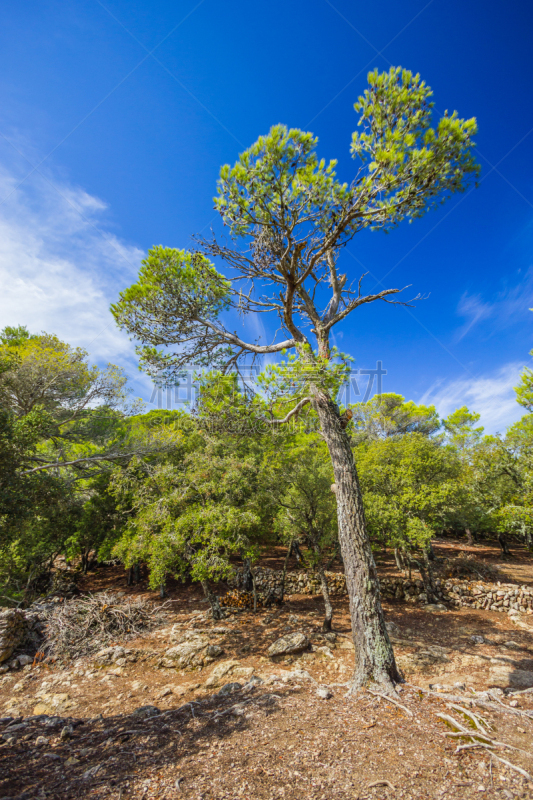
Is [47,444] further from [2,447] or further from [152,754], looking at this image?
[152,754]

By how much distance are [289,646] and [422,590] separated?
343 inches

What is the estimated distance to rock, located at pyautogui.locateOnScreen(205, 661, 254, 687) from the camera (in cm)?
661

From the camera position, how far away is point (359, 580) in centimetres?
489

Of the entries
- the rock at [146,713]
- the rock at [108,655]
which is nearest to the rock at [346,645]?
the rock at [146,713]

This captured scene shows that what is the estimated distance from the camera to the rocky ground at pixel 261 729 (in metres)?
2.62

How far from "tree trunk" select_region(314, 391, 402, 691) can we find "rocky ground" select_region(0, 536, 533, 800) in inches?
13.0

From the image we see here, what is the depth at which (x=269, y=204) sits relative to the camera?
5.49m

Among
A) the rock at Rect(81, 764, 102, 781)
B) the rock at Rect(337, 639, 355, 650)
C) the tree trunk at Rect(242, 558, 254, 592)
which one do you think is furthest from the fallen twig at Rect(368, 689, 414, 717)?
the tree trunk at Rect(242, 558, 254, 592)

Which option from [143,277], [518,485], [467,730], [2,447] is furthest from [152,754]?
[518,485]

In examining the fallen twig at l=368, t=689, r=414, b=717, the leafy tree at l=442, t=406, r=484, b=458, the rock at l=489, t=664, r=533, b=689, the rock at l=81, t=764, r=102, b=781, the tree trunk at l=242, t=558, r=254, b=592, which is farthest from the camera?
the leafy tree at l=442, t=406, r=484, b=458

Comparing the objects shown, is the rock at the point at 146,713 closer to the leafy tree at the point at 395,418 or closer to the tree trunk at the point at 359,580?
the tree trunk at the point at 359,580

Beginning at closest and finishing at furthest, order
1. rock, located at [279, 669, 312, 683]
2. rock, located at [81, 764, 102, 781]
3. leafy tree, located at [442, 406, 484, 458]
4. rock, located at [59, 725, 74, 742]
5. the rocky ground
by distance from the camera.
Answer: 1. the rocky ground
2. rock, located at [81, 764, 102, 781]
3. rock, located at [59, 725, 74, 742]
4. rock, located at [279, 669, 312, 683]
5. leafy tree, located at [442, 406, 484, 458]

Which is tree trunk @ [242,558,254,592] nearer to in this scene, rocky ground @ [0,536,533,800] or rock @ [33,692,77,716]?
rocky ground @ [0,536,533,800]

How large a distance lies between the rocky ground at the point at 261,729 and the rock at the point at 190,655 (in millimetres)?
47
